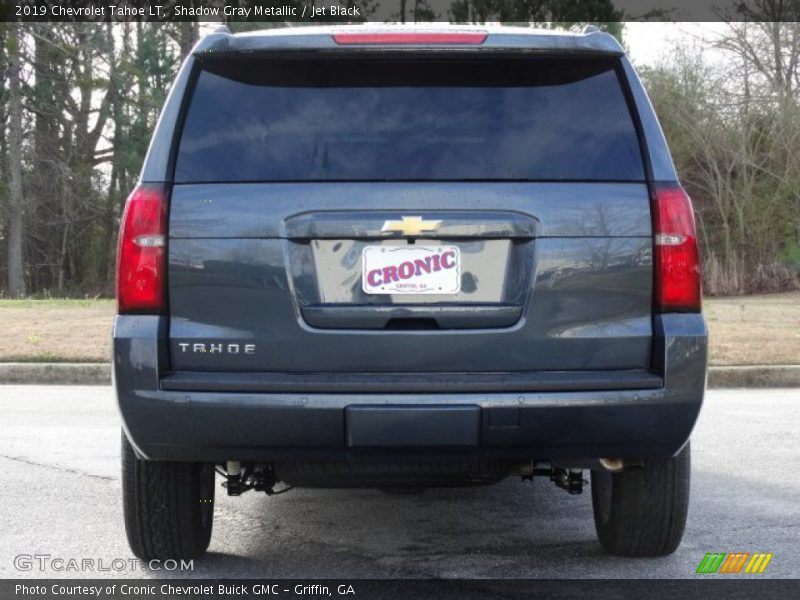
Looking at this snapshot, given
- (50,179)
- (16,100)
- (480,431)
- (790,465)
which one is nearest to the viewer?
(480,431)

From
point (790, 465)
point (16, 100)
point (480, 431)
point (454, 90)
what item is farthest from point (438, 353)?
point (16, 100)

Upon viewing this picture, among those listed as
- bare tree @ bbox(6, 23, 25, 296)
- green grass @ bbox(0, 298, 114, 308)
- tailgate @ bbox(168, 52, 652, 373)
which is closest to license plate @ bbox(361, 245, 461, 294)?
tailgate @ bbox(168, 52, 652, 373)

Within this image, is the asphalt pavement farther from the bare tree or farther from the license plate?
the bare tree

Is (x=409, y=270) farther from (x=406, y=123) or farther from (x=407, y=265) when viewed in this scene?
(x=406, y=123)

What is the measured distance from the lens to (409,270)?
3.59m

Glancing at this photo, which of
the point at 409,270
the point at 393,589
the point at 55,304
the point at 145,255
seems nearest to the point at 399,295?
the point at 409,270

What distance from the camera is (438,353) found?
11.7ft

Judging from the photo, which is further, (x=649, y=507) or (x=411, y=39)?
(x=649, y=507)

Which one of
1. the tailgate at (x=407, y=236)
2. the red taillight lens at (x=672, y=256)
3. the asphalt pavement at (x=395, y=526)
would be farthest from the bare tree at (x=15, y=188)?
the red taillight lens at (x=672, y=256)

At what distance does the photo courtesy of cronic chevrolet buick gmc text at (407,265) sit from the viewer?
358 centimetres

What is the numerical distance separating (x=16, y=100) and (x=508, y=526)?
32.4 metres

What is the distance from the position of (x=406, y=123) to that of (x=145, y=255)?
93cm

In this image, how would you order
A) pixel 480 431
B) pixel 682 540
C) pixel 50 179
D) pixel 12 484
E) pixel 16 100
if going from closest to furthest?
pixel 480 431
pixel 682 540
pixel 12 484
pixel 16 100
pixel 50 179

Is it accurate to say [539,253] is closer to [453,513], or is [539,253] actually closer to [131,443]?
[131,443]
